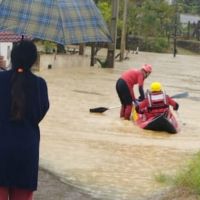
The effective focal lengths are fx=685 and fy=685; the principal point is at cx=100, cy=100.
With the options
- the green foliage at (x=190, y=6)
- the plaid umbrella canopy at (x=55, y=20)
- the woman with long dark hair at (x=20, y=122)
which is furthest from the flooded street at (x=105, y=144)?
the green foliage at (x=190, y=6)

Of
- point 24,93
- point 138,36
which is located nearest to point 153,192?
point 24,93

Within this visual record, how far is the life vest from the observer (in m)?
14.8

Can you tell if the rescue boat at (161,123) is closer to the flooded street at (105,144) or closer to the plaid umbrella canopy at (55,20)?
the flooded street at (105,144)

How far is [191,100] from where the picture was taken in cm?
2273

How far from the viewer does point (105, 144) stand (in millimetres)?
12133

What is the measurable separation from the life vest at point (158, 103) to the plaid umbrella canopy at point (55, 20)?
8074 millimetres

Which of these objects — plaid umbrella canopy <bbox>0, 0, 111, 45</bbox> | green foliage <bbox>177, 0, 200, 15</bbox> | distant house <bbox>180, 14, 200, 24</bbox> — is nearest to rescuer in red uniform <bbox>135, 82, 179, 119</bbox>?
plaid umbrella canopy <bbox>0, 0, 111, 45</bbox>

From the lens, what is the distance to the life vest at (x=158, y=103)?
48.5 ft

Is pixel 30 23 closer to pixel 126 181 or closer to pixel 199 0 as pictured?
pixel 126 181

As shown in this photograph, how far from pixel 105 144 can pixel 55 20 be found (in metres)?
5.92

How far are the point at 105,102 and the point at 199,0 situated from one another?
5281 centimetres

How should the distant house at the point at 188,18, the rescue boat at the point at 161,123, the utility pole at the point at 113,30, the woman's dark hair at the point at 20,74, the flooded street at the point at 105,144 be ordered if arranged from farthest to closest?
the distant house at the point at 188,18
the utility pole at the point at 113,30
the rescue boat at the point at 161,123
the flooded street at the point at 105,144
the woman's dark hair at the point at 20,74

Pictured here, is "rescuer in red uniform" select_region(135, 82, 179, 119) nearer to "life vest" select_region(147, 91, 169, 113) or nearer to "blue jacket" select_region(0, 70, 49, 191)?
"life vest" select_region(147, 91, 169, 113)

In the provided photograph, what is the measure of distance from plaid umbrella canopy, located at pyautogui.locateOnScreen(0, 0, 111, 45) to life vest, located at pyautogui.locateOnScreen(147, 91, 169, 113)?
318 inches
